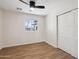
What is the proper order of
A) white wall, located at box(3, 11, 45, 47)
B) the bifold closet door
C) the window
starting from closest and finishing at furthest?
the bifold closet door < white wall, located at box(3, 11, 45, 47) < the window

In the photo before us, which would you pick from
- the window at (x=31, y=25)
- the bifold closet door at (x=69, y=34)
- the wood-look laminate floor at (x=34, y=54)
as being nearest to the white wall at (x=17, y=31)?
the window at (x=31, y=25)

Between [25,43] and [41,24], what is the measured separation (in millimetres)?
2213

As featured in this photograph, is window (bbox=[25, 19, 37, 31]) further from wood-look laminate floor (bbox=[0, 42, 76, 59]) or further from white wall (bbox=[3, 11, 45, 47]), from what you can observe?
wood-look laminate floor (bbox=[0, 42, 76, 59])

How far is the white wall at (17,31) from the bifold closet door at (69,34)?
8.93 ft

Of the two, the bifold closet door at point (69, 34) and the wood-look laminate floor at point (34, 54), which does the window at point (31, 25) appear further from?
the bifold closet door at point (69, 34)

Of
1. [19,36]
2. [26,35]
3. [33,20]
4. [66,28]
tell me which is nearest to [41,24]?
[33,20]

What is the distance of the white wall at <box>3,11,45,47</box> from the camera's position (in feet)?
17.8

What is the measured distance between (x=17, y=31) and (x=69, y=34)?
11.8 feet

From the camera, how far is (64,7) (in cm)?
419

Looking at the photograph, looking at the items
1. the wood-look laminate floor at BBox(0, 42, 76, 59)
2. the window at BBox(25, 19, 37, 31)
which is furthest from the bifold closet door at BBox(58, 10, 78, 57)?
the window at BBox(25, 19, 37, 31)

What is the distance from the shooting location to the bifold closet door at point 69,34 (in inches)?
Answer: 138

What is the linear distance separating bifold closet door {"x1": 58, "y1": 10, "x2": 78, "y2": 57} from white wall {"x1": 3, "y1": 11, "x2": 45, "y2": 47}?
272 centimetres

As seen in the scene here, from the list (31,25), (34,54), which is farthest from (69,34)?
(31,25)

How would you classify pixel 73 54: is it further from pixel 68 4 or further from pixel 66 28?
pixel 68 4
